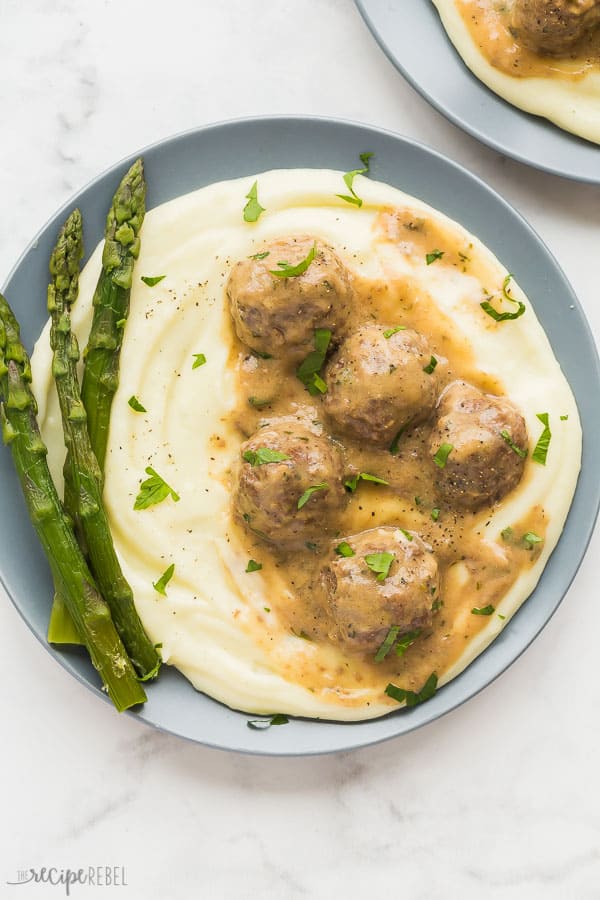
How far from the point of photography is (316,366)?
17.9ft

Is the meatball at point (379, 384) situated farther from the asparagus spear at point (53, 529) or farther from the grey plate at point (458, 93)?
the asparagus spear at point (53, 529)

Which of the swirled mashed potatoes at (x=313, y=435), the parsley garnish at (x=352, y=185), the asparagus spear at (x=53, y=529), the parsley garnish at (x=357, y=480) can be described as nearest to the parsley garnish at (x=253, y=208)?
the swirled mashed potatoes at (x=313, y=435)

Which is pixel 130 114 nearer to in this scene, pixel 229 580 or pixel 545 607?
pixel 229 580

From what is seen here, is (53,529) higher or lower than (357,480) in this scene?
lower

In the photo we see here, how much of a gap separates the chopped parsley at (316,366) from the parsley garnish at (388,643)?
4.66 feet

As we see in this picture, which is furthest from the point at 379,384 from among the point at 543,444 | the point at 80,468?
the point at 80,468

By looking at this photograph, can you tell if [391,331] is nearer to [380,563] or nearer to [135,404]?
[380,563]

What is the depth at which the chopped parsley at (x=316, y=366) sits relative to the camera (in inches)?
210

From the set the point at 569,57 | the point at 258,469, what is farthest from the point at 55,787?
the point at 569,57

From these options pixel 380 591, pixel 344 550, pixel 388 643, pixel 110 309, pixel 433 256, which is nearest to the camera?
pixel 380 591

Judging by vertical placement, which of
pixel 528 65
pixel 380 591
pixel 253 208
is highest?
pixel 528 65

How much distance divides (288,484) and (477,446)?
107 cm

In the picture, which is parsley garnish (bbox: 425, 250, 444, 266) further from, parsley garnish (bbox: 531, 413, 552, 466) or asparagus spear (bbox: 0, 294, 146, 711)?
asparagus spear (bbox: 0, 294, 146, 711)

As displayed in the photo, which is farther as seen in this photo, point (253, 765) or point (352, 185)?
point (253, 765)
